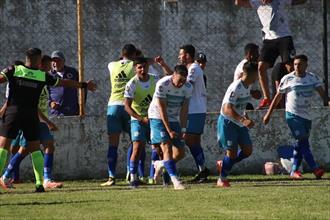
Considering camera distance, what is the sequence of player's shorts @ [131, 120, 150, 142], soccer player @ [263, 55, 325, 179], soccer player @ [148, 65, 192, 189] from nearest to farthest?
soccer player @ [148, 65, 192, 189] < player's shorts @ [131, 120, 150, 142] < soccer player @ [263, 55, 325, 179]


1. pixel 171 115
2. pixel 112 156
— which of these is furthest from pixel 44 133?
pixel 171 115

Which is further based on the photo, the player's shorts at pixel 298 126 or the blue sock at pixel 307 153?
the player's shorts at pixel 298 126

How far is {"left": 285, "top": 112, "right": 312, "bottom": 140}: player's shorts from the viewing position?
55.0ft

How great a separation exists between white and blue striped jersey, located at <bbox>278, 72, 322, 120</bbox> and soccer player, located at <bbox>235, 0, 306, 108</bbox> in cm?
109

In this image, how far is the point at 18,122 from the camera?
14.3 meters

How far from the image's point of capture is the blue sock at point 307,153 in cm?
1655

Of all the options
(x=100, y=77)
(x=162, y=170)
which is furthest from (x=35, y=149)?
(x=100, y=77)

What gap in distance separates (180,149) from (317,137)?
3772mm

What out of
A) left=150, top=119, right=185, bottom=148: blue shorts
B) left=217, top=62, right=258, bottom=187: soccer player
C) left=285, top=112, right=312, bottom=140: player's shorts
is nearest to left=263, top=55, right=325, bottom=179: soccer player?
left=285, top=112, right=312, bottom=140: player's shorts

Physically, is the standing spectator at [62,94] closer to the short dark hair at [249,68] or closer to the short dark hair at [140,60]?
the short dark hair at [140,60]

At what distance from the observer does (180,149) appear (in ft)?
50.6

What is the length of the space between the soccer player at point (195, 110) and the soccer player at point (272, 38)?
144cm

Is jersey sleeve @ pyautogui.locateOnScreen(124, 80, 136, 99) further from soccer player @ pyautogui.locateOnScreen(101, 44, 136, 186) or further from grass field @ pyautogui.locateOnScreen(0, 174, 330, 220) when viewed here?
grass field @ pyautogui.locateOnScreen(0, 174, 330, 220)

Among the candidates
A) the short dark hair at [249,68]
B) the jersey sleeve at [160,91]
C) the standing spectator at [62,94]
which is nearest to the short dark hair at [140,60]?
the jersey sleeve at [160,91]
